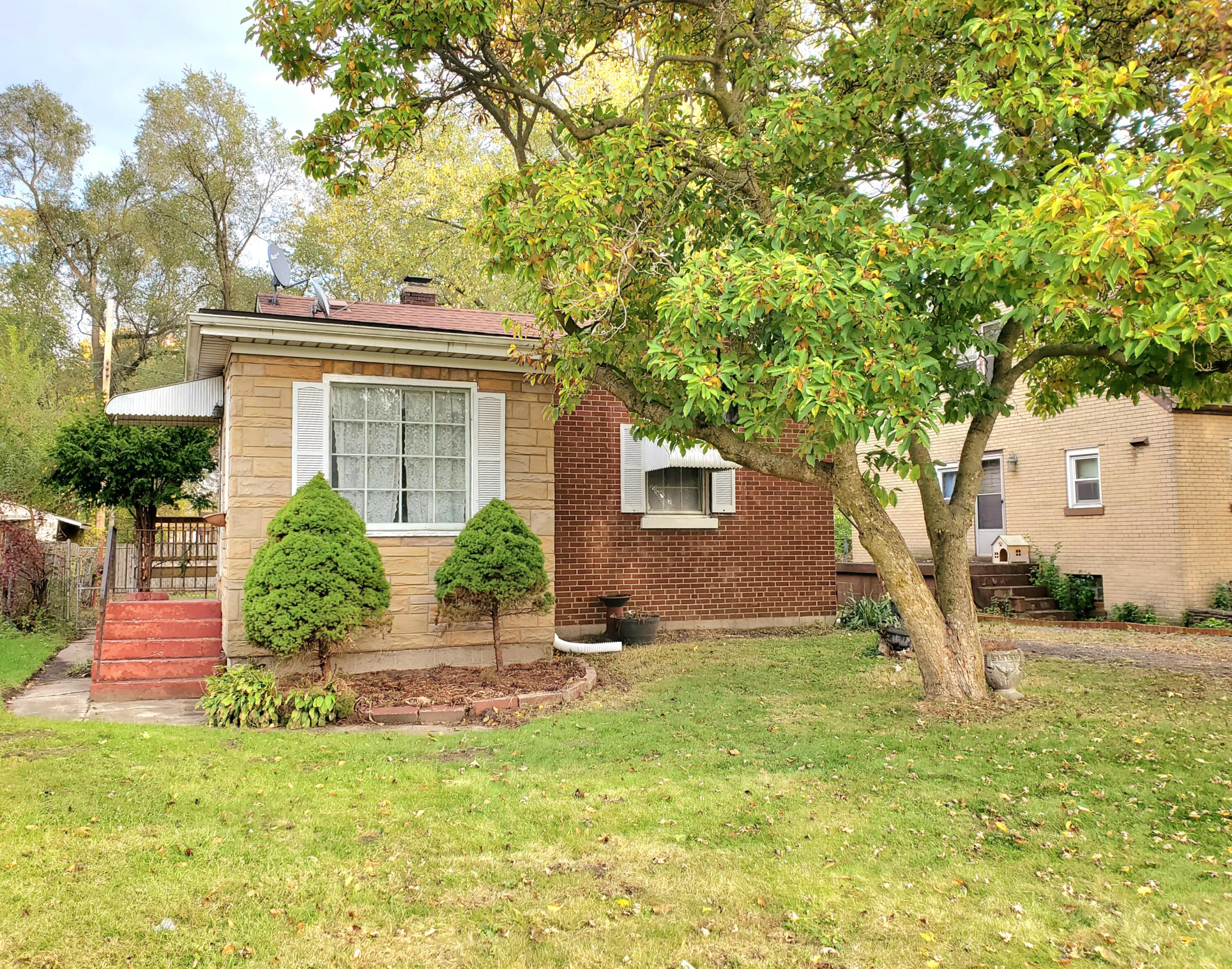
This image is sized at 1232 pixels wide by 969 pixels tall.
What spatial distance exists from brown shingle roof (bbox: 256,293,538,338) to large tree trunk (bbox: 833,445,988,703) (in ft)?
15.4

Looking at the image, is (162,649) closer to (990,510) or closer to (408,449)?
(408,449)

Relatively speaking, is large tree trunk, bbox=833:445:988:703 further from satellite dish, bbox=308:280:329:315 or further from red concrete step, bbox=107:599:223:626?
red concrete step, bbox=107:599:223:626

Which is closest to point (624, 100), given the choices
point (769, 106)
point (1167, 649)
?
point (769, 106)

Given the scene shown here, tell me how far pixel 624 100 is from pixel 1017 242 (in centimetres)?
1632

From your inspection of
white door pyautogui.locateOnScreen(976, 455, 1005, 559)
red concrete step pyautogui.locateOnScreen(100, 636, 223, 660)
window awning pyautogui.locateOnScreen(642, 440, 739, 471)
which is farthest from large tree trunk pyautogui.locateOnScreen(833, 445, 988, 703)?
white door pyautogui.locateOnScreen(976, 455, 1005, 559)

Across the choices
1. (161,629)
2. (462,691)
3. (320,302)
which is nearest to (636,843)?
(462,691)

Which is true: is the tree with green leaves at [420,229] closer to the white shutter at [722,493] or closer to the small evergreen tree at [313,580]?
the white shutter at [722,493]

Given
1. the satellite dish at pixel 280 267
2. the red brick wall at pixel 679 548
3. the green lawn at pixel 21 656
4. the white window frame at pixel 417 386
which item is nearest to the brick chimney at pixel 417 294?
the satellite dish at pixel 280 267

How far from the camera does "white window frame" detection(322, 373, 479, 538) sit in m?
8.52

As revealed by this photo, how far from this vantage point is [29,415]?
1836 centimetres

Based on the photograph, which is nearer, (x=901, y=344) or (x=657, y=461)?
(x=901, y=344)

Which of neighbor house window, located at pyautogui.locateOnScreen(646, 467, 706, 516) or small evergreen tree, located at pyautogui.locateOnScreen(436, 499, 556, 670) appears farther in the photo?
neighbor house window, located at pyautogui.locateOnScreen(646, 467, 706, 516)

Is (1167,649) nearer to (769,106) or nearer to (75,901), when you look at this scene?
(769,106)

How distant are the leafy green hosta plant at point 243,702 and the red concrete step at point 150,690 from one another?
1.08m
